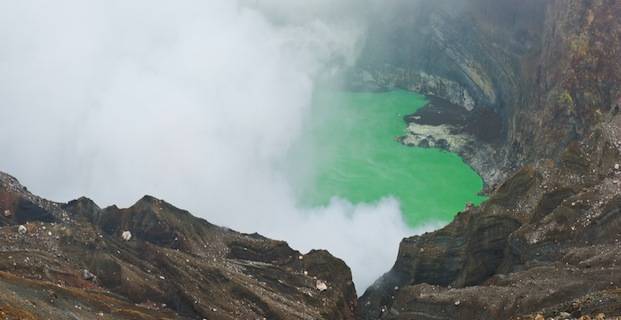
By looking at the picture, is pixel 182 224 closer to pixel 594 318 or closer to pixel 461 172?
pixel 594 318

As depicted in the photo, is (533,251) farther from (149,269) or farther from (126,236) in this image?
(126,236)

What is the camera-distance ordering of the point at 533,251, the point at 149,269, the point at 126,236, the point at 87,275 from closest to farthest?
1. the point at 87,275
2. the point at 533,251
3. the point at 149,269
4. the point at 126,236

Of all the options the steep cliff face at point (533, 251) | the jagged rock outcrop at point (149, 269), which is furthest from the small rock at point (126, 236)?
the steep cliff face at point (533, 251)

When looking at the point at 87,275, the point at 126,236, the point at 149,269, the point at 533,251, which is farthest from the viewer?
the point at 126,236

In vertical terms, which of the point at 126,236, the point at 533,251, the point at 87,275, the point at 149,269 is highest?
the point at 533,251

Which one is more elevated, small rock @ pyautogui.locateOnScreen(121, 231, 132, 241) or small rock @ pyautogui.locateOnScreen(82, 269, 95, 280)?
small rock @ pyautogui.locateOnScreen(121, 231, 132, 241)

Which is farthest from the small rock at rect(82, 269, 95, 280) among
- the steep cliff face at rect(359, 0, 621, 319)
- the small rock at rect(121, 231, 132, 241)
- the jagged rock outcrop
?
the steep cliff face at rect(359, 0, 621, 319)

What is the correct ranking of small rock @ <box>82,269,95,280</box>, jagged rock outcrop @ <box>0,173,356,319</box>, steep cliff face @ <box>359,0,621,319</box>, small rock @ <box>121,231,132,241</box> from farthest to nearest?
small rock @ <box>121,231,132,241</box> → small rock @ <box>82,269,95,280</box> → steep cliff face @ <box>359,0,621,319</box> → jagged rock outcrop @ <box>0,173,356,319</box>

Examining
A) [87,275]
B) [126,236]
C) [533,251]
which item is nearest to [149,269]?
[87,275]

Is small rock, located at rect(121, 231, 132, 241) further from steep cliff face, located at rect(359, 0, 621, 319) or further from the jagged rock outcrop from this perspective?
steep cliff face, located at rect(359, 0, 621, 319)
